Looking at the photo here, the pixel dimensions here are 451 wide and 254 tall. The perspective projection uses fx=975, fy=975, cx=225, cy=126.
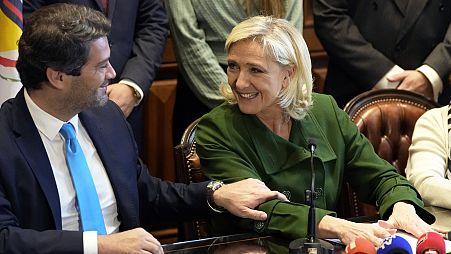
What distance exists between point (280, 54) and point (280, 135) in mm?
272

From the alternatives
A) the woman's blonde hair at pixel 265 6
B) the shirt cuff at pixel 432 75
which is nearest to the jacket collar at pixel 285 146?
the woman's blonde hair at pixel 265 6

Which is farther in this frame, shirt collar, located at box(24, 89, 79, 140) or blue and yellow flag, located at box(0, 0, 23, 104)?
blue and yellow flag, located at box(0, 0, 23, 104)

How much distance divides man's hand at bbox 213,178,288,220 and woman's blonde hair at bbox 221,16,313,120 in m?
0.36

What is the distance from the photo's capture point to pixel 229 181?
3.05 metres

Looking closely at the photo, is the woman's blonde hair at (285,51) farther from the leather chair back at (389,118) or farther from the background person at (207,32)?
the background person at (207,32)

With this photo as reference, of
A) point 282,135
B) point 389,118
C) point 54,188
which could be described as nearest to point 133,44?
point 282,135

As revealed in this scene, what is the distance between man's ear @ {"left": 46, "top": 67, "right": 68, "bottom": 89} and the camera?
→ 2.83 m

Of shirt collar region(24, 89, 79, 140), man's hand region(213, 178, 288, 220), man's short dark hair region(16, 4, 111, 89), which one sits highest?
man's short dark hair region(16, 4, 111, 89)

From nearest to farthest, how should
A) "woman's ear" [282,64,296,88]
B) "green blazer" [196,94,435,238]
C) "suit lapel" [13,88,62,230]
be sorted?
"suit lapel" [13,88,62,230] < "green blazer" [196,94,435,238] < "woman's ear" [282,64,296,88]

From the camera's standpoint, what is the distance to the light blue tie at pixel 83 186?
283 cm

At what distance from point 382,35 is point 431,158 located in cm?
98

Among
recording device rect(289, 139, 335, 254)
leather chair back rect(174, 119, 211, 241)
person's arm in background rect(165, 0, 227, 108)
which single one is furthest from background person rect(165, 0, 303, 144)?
recording device rect(289, 139, 335, 254)

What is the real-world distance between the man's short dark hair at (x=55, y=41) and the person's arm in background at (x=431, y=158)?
1.25 m

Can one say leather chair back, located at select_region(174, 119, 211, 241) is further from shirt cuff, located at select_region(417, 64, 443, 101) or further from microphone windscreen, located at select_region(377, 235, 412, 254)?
shirt cuff, located at select_region(417, 64, 443, 101)
